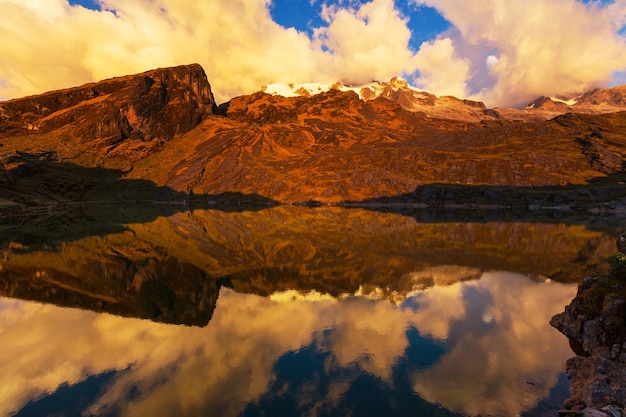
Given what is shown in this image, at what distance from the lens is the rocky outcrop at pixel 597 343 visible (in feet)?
65.5

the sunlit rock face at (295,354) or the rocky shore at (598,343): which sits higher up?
the rocky shore at (598,343)

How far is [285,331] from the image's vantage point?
111 feet

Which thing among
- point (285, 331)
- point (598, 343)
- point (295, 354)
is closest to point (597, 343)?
point (598, 343)

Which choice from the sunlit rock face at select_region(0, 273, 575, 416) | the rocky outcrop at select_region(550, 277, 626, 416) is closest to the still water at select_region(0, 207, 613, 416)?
the sunlit rock face at select_region(0, 273, 575, 416)

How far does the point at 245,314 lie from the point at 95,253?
47.8 meters

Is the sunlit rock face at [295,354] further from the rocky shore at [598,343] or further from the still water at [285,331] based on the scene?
the rocky shore at [598,343]

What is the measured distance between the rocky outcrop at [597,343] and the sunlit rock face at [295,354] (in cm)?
153

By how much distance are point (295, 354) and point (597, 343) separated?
22.6 metres

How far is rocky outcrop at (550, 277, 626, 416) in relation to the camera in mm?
19953

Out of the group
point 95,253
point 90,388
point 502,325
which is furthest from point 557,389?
point 95,253

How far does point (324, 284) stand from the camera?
50.4 metres

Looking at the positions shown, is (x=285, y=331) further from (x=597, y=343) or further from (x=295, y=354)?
(x=597, y=343)

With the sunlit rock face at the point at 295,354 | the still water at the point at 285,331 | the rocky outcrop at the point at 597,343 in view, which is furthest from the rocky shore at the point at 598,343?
the sunlit rock face at the point at 295,354

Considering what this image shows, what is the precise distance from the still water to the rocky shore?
44.6 inches
